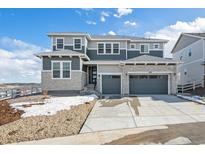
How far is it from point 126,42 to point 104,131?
18374 millimetres

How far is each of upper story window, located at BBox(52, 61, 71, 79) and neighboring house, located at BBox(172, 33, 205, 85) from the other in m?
13.3

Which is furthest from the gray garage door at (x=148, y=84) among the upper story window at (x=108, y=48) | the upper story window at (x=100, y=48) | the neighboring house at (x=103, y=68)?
the upper story window at (x=100, y=48)

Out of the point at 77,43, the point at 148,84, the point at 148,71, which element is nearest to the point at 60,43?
the point at 77,43

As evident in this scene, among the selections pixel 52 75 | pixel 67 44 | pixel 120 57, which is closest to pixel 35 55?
pixel 52 75

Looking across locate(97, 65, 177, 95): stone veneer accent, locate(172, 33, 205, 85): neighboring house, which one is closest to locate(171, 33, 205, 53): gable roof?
locate(172, 33, 205, 85): neighboring house

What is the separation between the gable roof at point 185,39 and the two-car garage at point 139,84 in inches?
306

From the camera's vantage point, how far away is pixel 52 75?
19.9 metres

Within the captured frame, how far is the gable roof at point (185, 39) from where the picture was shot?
25.0 m

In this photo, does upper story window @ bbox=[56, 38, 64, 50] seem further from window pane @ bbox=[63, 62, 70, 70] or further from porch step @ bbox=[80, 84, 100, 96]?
porch step @ bbox=[80, 84, 100, 96]

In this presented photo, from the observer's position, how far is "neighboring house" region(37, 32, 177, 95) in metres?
19.9

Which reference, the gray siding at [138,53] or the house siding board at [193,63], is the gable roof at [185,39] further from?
the gray siding at [138,53]

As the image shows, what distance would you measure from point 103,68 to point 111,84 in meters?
1.82
